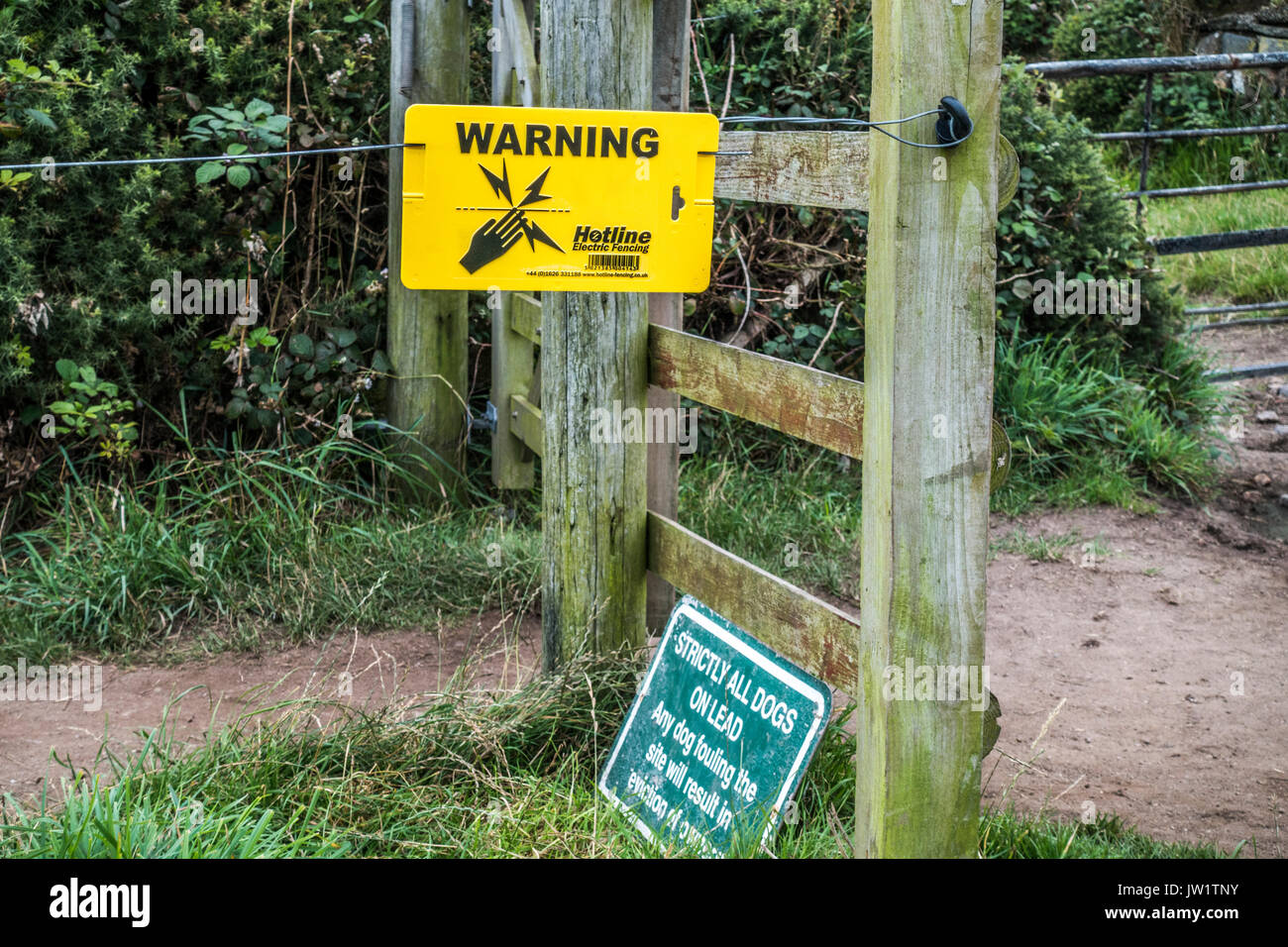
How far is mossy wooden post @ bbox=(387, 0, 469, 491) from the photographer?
4.80 metres

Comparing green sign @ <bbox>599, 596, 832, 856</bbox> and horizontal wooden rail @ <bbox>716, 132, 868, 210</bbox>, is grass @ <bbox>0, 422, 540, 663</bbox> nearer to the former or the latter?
green sign @ <bbox>599, 596, 832, 856</bbox>

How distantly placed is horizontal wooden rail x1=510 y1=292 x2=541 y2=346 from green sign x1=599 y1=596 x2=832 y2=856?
72.4 inches

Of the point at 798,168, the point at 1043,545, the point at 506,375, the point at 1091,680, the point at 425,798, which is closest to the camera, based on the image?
the point at 798,168

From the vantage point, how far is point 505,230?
2.55m

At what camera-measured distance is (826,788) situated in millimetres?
2836

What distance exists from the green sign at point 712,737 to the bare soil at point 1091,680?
508 millimetres

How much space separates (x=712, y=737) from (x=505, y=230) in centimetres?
115

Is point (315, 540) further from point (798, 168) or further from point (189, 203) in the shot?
point (798, 168)

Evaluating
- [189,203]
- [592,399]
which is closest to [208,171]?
[189,203]

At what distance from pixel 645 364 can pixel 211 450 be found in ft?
7.56

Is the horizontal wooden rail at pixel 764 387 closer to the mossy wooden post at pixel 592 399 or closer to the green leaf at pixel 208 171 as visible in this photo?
the mossy wooden post at pixel 592 399

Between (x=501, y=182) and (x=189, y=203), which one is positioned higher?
(x=189, y=203)

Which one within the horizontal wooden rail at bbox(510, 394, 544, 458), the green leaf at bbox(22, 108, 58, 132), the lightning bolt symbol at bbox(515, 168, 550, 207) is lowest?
the horizontal wooden rail at bbox(510, 394, 544, 458)

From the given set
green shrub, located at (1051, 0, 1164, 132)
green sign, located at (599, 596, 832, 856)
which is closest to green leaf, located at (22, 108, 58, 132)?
green sign, located at (599, 596, 832, 856)
